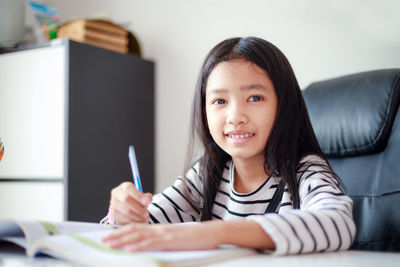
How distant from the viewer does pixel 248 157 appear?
108 cm

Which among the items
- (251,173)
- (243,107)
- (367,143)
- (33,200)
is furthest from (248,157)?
(33,200)

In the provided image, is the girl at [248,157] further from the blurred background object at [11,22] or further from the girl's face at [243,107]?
the blurred background object at [11,22]

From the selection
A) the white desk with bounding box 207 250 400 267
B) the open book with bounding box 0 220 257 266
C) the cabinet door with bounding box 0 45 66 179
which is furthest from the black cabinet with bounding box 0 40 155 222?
the white desk with bounding box 207 250 400 267

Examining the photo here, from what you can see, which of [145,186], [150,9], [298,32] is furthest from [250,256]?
[150,9]

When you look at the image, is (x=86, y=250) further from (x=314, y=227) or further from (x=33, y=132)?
(x=33, y=132)

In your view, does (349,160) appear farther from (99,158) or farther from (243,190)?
(99,158)

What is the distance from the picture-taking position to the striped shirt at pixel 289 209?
0.64 meters

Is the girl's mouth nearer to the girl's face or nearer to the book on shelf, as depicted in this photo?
the girl's face

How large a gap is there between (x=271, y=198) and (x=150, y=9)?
4.85ft

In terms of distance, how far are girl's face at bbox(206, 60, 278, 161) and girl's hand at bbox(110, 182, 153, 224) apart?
0.27 m

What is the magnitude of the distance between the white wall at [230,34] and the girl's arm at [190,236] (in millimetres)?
1091

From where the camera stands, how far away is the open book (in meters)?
0.50

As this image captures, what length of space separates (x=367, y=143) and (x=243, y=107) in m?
0.36

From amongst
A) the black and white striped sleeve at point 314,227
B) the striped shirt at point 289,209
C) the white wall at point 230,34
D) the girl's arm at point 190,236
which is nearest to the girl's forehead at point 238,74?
the striped shirt at point 289,209
